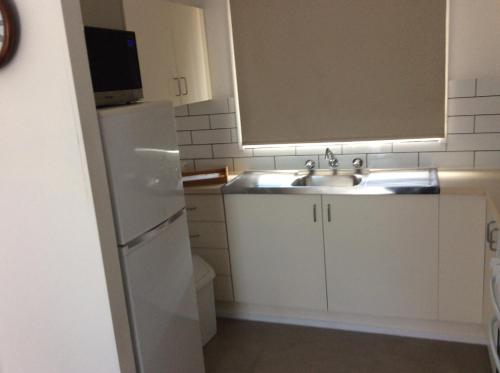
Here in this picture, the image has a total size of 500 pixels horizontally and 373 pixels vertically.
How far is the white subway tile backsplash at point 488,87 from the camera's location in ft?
8.47

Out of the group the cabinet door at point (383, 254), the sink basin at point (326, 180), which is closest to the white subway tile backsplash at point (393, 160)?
the sink basin at point (326, 180)

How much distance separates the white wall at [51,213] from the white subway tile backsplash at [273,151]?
157cm

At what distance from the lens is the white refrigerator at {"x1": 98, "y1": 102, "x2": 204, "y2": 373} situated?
1749 mm

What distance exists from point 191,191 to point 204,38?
3.18 ft

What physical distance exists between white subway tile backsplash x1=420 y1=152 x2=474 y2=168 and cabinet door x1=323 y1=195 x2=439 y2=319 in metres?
0.48

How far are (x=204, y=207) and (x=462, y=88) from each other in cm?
159

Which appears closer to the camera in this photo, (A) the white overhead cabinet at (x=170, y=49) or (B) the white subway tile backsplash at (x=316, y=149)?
(A) the white overhead cabinet at (x=170, y=49)

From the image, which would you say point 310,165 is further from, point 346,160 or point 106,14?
point 106,14

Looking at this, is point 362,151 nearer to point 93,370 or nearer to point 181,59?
point 181,59

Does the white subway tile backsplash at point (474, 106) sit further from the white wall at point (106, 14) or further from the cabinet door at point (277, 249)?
the white wall at point (106, 14)

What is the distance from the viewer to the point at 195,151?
3264mm

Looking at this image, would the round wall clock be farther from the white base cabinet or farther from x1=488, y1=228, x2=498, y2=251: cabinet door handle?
x1=488, y1=228, x2=498, y2=251: cabinet door handle

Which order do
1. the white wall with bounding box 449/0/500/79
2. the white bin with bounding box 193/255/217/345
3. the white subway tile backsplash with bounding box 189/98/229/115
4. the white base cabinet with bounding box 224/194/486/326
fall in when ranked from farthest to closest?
1. the white subway tile backsplash with bounding box 189/98/229/115
2. the white bin with bounding box 193/255/217/345
3. the white wall with bounding box 449/0/500/79
4. the white base cabinet with bounding box 224/194/486/326

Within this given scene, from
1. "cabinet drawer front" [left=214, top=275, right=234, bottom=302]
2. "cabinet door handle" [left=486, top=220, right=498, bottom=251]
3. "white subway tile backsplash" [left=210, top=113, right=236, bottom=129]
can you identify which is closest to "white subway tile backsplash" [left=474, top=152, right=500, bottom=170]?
"cabinet door handle" [left=486, top=220, right=498, bottom=251]
